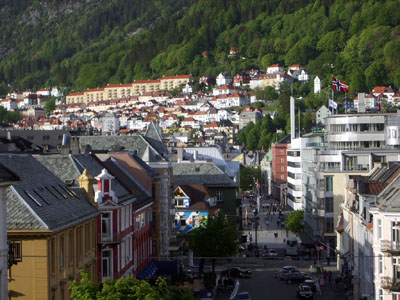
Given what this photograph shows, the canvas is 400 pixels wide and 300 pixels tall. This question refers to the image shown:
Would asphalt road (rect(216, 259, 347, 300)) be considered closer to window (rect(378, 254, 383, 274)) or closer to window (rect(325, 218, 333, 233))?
window (rect(325, 218, 333, 233))

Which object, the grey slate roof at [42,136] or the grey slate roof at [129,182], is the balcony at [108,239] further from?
the grey slate roof at [42,136]

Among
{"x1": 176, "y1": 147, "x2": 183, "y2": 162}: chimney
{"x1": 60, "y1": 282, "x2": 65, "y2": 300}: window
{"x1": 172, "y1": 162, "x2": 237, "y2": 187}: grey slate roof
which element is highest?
{"x1": 176, "y1": 147, "x2": 183, "y2": 162}: chimney

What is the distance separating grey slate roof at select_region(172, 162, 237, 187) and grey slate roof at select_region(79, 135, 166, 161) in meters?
15.2

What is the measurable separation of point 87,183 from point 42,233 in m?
8.51

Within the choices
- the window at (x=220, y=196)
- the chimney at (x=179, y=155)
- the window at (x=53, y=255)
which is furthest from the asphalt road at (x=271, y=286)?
the chimney at (x=179, y=155)

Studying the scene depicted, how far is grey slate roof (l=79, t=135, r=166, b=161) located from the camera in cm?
6638

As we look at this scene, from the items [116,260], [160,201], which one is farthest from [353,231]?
[116,260]

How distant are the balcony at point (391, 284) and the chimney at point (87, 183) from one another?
1271cm

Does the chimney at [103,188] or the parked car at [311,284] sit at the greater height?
the chimney at [103,188]

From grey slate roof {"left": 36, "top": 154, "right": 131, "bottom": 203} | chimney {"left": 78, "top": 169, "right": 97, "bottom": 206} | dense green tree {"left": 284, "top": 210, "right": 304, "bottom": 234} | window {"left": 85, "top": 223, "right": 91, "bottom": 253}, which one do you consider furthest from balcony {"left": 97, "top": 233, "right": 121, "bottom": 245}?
dense green tree {"left": 284, "top": 210, "right": 304, "bottom": 234}

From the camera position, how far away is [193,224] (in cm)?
7606

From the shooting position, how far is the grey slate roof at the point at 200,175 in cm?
8444

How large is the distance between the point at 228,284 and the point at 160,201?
6.53 meters

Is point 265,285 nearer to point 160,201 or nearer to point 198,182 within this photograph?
point 160,201
